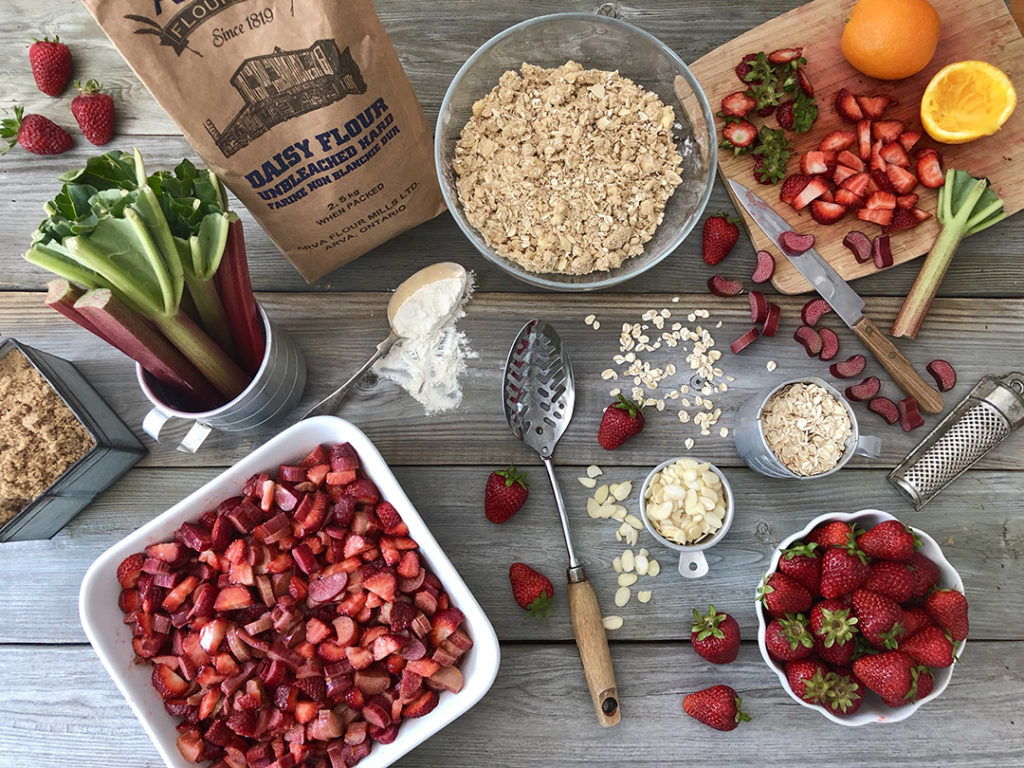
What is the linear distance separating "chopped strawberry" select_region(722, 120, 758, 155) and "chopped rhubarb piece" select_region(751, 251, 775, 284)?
0.75 feet

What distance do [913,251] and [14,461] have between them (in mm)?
1774

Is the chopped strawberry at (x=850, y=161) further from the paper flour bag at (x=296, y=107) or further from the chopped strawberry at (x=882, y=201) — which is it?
the paper flour bag at (x=296, y=107)

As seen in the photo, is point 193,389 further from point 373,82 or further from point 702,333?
point 702,333

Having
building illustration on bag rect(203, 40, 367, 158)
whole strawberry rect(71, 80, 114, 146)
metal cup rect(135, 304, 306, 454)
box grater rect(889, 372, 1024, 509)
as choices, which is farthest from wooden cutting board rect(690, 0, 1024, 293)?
whole strawberry rect(71, 80, 114, 146)

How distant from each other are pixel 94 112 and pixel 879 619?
1765mm

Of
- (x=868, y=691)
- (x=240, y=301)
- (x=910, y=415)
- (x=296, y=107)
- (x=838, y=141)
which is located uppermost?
(x=296, y=107)

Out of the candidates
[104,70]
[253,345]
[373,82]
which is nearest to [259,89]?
[373,82]

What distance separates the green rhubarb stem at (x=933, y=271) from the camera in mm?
1390

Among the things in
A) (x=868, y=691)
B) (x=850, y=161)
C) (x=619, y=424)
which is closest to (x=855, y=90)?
(x=850, y=161)

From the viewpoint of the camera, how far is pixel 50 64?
140cm

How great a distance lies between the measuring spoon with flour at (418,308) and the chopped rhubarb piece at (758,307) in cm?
60

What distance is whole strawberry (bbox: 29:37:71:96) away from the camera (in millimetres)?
1402

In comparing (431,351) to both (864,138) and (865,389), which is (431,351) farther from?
(864,138)

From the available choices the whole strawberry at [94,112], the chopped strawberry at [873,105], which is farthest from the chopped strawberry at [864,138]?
the whole strawberry at [94,112]
